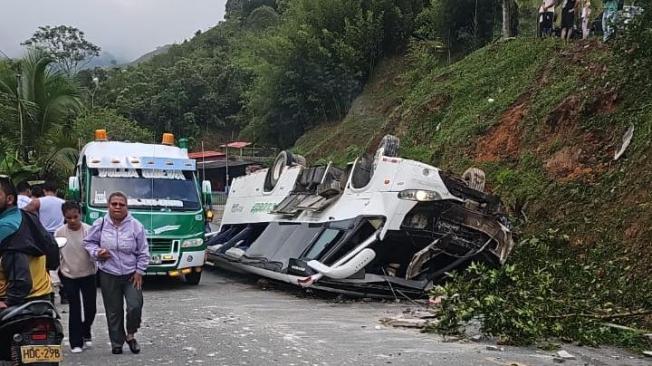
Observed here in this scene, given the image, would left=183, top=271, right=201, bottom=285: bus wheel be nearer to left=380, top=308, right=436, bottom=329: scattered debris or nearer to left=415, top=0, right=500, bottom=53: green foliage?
left=380, top=308, right=436, bottom=329: scattered debris

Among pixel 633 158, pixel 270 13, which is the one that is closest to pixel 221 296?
pixel 633 158

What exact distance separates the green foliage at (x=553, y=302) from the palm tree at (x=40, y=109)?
47.6ft

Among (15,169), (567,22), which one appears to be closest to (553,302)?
(567,22)

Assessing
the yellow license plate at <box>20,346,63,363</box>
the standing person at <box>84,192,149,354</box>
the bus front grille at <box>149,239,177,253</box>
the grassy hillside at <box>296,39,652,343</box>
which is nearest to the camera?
the yellow license plate at <box>20,346,63,363</box>

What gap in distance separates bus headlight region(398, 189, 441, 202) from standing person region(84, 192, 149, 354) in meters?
4.94

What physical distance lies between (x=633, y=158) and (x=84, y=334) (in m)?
8.89

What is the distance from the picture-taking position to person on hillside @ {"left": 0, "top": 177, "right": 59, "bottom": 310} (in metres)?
4.76

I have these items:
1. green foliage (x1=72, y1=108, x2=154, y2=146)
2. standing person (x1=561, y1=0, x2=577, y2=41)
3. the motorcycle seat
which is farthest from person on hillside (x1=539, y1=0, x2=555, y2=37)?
green foliage (x1=72, y1=108, x2=154, y2=146)

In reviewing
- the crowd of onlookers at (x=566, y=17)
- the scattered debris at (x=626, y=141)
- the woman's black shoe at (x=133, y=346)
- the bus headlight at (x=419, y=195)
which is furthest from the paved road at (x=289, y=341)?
the crowd of onlookers at (x=566, y=17)

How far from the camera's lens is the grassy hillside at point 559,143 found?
9.86 metres

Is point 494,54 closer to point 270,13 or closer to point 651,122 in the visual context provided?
point 651,122

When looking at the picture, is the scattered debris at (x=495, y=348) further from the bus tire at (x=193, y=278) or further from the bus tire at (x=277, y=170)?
the bus tire at (x=277, y=170)

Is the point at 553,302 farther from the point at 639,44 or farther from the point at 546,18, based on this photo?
the point at 546,18

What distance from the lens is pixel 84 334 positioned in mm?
7012
